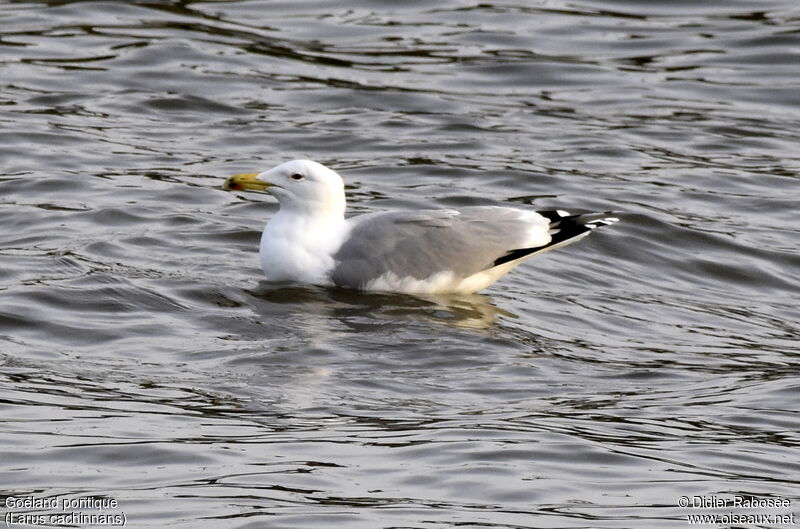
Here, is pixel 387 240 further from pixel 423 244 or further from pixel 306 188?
pixel 306 188

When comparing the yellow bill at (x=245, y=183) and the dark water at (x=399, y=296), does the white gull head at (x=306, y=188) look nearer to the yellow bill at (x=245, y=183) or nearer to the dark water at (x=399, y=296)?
the yellow bill at (x=245, y=183)

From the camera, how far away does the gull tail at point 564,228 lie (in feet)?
31.1

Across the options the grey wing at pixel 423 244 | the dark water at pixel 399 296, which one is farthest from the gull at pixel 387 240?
the dark water at pixel 399 296

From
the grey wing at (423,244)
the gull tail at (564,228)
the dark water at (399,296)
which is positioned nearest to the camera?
the dark water at (399,296)

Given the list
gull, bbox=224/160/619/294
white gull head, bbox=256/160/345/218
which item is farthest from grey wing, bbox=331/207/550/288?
white gull head, bbox=256/160/345/218

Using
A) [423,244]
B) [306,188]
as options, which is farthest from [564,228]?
[306,188]

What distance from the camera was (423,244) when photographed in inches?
368

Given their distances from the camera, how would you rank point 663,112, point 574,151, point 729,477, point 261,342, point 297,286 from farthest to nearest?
point 663,112, point 574,151, point 297,286, point 261,342, point 729,477

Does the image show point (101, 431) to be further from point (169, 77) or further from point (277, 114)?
point (169, 77)

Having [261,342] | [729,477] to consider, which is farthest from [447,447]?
[261,342]

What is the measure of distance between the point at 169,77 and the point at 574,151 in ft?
12.8

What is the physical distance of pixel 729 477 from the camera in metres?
6.35

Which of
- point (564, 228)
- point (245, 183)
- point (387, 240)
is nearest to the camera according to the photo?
point (387, 240)

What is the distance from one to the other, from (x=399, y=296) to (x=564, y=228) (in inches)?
44.1
